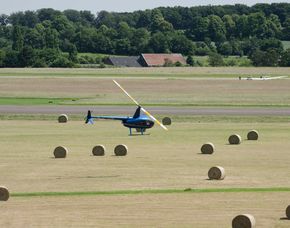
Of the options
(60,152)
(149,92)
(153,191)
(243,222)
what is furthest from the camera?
(149,92)

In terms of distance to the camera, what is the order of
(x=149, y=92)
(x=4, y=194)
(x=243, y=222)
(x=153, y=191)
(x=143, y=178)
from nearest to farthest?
(x=243, y=222), (x=4, y=194), (x=153, y=191), (x=143, y=178), (x=149, y=92)

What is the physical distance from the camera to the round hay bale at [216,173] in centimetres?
4241

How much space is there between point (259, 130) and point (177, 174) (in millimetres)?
24377

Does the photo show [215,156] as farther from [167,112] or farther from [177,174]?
[167,112]

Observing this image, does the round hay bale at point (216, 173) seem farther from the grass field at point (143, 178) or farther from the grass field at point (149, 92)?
the grass field at point (149, 92)

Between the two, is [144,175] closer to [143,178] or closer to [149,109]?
[143,178]

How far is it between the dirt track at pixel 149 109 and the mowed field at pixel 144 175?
5242mm

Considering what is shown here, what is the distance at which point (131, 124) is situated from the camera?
63781 mm

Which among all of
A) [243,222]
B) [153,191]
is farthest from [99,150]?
[243,222]

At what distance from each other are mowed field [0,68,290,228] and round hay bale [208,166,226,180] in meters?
0.41

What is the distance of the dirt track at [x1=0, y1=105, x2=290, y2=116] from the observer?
8488cm

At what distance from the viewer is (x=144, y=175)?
4456 centimetres

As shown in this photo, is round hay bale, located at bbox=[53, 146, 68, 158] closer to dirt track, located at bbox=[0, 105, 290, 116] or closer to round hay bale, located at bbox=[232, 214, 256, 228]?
round hay bale, located at bbox=[232, 214, 256, 228]

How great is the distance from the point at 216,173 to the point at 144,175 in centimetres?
370
